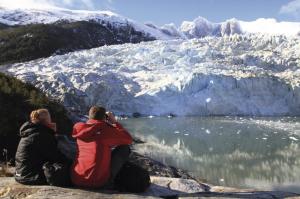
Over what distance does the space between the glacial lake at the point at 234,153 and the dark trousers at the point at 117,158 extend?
7.00 metres

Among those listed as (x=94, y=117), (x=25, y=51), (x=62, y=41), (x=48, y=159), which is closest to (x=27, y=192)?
(x=48, y=159)

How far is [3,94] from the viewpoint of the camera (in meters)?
7.89

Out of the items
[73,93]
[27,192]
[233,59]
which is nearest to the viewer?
[27,192]

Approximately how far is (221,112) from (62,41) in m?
51.2

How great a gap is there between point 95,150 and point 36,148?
494mm

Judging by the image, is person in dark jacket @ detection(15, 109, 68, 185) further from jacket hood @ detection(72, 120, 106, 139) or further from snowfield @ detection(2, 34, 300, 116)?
snowfield @ detection(2, 34, 300, 116)

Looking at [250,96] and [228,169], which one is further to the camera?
[250,96]

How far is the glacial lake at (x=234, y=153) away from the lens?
1197cm

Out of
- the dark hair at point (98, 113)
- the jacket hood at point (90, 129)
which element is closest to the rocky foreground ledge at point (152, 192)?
the jacket hood at point (90, 129)

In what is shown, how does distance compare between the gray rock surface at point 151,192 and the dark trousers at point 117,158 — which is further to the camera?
the dark trousers at point 117,158

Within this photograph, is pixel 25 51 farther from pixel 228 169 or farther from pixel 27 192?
pixel 27 192

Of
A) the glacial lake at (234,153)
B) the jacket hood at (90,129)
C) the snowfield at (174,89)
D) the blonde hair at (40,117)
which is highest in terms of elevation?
the blonde hair at (40,117)

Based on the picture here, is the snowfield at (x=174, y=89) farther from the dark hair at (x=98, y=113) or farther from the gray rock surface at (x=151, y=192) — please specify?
the dark hair at (x=98, y=113)

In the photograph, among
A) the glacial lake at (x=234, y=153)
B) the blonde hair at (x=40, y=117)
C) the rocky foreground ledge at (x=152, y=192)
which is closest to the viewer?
the rocky foreground ledge at (x=152, y=192)
